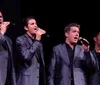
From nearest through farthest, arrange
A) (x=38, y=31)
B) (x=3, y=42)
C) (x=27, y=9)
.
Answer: (x=3, y=42), (x=38, y=31), (x=27, y=9)

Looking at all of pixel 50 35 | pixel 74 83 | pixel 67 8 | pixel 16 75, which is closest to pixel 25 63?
pixel 16 75

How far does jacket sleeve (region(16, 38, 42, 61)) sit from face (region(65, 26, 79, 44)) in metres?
0.62

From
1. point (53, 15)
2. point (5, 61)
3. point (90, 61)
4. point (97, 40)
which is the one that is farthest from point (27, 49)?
point (53, 15)

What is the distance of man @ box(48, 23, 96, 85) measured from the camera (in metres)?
6.35

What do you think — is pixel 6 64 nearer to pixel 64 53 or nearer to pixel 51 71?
pixel 51 71

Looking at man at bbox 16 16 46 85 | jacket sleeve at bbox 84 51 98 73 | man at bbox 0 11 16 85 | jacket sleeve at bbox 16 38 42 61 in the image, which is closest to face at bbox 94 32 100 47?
jacket sleeve at bbox 84 51 98 73

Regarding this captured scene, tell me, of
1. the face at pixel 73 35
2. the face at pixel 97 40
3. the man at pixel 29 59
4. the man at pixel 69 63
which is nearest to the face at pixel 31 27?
the man at pixel 29 59

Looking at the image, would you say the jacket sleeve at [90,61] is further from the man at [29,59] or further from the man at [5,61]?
the man at [5,61]

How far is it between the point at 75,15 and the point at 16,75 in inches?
75.4

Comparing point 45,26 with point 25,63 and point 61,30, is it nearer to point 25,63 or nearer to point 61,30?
point 61,30

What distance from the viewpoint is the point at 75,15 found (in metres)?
7.62

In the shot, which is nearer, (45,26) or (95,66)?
(95,66)

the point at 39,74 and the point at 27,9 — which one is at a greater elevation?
the point at 27,9

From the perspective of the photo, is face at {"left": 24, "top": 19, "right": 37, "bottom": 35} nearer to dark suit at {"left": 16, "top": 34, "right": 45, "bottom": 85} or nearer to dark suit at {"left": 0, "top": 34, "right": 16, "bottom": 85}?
dark suit at {"left": 16, "top": 34, "right": 45, "bottom": 85}
